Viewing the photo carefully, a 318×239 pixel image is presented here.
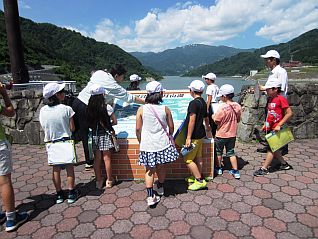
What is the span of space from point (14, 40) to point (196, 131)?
18.0ft

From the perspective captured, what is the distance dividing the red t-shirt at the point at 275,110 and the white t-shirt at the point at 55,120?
9.68ft

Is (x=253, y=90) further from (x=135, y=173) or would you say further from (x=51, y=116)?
(x=51, y=116)

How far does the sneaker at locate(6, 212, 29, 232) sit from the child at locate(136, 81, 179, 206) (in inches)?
58.1

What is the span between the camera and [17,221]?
Answer: 2822 millimetres

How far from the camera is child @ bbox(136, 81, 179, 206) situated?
3037 mm

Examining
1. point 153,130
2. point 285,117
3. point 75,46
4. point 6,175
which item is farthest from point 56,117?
point 75,46

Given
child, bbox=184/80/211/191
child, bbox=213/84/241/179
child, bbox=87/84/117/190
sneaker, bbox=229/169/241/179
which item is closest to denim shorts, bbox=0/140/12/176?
child, bbox=87/84/117/190

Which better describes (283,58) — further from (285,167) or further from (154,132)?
(154,132)

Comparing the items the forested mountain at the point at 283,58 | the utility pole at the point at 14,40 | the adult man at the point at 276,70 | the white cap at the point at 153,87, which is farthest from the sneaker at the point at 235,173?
the forested mountain at the point at 283,58

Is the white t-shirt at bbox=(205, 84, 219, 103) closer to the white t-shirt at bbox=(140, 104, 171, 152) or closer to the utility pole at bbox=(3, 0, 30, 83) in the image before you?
the white t-shirt at bbox=(140, 104, 171, 152)

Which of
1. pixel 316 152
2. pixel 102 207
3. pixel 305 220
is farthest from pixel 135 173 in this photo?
pixel 316 152

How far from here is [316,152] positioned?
4.81 metres

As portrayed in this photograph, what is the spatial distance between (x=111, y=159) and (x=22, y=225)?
1389mm

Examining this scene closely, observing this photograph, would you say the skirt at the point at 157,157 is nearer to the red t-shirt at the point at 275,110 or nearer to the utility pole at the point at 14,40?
Answer: the red t-shirt at the point at 275,110
